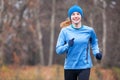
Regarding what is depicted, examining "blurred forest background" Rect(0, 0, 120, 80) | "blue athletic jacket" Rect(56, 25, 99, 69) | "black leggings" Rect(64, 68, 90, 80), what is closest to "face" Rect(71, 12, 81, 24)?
"blue athletic jacket" Rect(56, 25, 99, 69)

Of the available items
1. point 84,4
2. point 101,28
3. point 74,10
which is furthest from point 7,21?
point 74,10

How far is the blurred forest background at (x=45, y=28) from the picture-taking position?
14.4 metres

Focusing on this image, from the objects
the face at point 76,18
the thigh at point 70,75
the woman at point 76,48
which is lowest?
the thigh at point 70,75

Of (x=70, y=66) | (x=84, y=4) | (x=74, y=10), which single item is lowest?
(x=70, y=66)

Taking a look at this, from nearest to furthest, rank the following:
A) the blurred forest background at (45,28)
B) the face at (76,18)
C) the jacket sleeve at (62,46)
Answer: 1. the jacket sleeve at (62,46)
2. the face at (76,18)
3. the blurred forest background at (45,28)

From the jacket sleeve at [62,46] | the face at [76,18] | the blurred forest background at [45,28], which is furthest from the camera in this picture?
the blurred forest background at [45,28]

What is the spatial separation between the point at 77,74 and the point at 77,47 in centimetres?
40

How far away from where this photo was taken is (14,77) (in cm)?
1417

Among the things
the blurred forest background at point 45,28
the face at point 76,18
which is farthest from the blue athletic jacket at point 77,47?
the blurred forest background at point 45,28

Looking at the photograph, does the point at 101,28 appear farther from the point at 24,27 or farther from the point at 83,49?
the point at 83,49

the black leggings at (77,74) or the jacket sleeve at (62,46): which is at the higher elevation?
the jacket sleeve at (62,46)

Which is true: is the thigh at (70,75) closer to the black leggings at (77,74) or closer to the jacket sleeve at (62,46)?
the black leggings at (77,74)

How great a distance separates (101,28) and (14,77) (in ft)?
19.1

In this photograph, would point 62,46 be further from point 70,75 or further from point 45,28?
point 45,28
